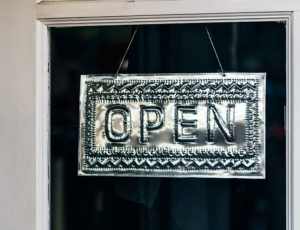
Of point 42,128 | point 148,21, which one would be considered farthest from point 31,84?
point 148,21

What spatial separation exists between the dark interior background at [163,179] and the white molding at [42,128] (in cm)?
2

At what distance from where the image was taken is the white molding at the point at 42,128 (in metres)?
1.32

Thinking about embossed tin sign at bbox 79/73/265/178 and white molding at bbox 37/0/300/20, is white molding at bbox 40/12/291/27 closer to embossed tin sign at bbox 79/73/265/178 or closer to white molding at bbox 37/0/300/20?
white molding at bbox 37/0/300/20

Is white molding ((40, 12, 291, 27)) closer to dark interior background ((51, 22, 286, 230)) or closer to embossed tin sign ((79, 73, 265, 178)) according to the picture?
dark interior background ((51, 22, 286, 230))

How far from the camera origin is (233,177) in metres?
1.27

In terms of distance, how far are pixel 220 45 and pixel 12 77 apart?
656mm

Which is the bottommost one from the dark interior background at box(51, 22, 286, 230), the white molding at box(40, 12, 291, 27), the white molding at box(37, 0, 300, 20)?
the dark interior background at box(51, 22, 286, 230)

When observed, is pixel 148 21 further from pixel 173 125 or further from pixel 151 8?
pixel 173 125

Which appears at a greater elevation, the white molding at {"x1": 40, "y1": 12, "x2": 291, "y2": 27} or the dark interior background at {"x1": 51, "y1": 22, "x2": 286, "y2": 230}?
the white molding at {"x1": 40, "y1": 12, "x2": 291, "y2": 27}

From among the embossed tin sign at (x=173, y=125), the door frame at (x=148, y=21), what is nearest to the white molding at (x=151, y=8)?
the door frame at (x=148, y=21)

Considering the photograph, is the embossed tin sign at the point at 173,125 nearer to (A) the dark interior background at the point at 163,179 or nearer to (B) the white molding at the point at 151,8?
(A) the dark interior background at the point at 163,179

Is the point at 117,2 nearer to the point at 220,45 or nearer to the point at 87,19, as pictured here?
the point at 87,19

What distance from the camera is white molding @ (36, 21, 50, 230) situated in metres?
1.32

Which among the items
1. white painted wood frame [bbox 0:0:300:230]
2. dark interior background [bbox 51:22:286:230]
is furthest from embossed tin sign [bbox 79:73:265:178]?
white painted wood frame [bbox 0:0:300:230]
